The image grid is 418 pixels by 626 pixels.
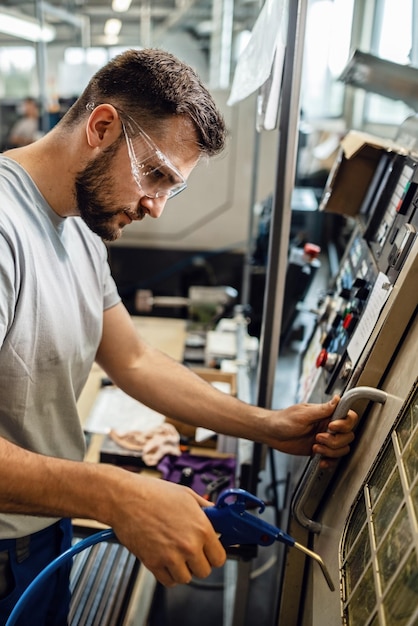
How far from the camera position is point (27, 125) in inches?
137

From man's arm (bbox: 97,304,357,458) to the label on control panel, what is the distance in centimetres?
11

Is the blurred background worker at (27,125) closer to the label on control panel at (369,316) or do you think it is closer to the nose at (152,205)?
the nose at (152,205)

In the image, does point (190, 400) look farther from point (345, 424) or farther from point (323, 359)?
point (345, 424)

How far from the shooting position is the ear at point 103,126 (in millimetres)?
950

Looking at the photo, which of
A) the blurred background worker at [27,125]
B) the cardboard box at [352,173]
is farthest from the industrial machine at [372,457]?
the blurred background worker at [27,125]

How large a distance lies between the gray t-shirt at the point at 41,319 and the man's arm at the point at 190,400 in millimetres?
105

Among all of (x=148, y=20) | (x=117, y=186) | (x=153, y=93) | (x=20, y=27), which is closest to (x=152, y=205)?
(x=117, y=186)

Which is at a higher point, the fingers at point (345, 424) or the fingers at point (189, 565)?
the fingers at point (345, 424)

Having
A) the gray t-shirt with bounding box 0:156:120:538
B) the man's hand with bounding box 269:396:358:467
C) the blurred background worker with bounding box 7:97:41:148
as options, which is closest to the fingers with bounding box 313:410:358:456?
the man's hand with bounding box 269:396:358:467

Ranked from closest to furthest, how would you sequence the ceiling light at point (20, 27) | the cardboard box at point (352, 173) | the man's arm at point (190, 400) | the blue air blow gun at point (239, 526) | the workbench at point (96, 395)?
the blue air blow gun at point (239, 526) → the man's arm at point (190, 400) → the cardboard box at point (352, 173) → the workbench at point (96, 395) → the ceiling light at point (20, 27)

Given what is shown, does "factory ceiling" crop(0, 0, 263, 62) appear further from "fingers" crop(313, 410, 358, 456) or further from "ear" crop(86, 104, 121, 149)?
"fingers" crop(313, 410, 358, 456)

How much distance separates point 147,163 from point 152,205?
0.34 feet

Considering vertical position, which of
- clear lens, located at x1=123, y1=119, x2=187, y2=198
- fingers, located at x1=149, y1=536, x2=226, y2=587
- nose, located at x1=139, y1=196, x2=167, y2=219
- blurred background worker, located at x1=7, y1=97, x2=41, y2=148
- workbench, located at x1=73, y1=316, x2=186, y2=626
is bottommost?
workbench, located at x1=73, y1=316, x2=186, y2=626

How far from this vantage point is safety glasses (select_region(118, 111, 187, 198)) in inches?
38.0
